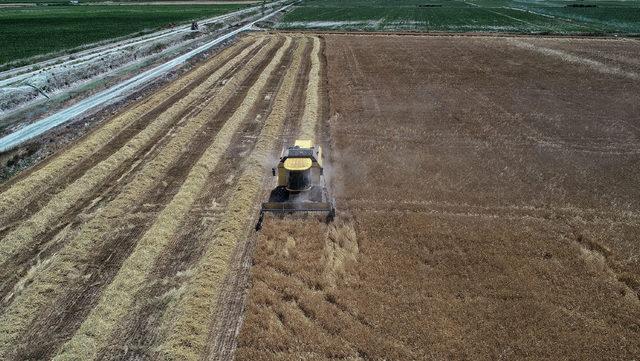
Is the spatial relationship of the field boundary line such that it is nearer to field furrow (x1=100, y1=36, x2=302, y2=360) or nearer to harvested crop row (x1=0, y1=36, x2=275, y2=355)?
Answer: harvested crop row (x1=0, y1=36, x2=275, y2=355)

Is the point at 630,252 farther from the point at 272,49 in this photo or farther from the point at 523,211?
the point at 272,49

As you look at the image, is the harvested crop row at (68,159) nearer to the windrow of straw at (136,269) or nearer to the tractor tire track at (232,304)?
the windrow of straw at (136,269)

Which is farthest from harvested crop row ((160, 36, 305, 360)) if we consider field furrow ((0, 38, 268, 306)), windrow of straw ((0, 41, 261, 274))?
windrow of straw ((0, 41, 261, 274))

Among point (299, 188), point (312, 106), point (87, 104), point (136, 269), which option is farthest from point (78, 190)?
point (312, 106)

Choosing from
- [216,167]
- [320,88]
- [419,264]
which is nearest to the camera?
[419,264]

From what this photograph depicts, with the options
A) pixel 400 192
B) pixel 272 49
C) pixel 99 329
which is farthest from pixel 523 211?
pixel 272 49

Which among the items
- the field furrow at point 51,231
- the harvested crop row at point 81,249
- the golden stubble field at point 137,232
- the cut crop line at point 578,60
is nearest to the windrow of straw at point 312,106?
the golden stubble field at point 137,232

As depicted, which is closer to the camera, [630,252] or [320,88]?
[630,252]
